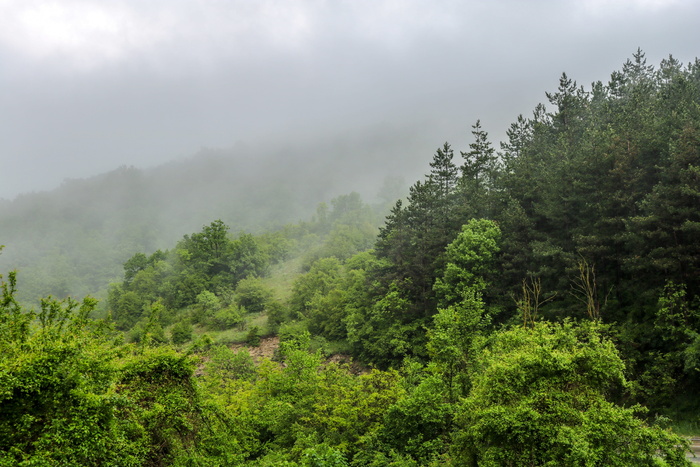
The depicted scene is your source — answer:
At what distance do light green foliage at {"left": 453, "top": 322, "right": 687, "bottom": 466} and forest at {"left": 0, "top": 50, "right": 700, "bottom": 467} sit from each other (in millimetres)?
74

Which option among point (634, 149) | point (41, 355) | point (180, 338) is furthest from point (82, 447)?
point (180, 338)

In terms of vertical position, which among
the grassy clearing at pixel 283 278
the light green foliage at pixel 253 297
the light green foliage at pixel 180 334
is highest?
the grassy clearing at pixel 283 278

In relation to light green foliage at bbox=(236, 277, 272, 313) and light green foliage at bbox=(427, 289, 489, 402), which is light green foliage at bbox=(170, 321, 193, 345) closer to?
light green foliage at bbox=(236, 277, 272, 313)

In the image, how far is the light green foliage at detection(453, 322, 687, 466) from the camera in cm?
1237

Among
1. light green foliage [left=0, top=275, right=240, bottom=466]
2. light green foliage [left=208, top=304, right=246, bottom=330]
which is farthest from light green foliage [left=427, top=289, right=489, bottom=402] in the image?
light green foliage [left=208, top=304, right=246, bottom=330]

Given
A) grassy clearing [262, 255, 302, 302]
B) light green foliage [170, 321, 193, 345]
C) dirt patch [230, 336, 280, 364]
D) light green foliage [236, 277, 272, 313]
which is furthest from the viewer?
grassy clearing [262, 255, 302, 302]

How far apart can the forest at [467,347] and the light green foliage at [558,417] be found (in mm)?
74

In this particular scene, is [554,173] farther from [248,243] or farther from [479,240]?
[248,243]

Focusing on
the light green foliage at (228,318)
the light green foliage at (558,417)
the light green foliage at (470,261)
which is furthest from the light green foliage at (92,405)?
the light green foliage at (228,318)

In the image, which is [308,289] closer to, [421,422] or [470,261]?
[470,261]

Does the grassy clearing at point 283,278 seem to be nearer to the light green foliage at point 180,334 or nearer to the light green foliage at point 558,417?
the light green foliage at point 180,334

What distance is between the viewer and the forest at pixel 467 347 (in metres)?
11.9

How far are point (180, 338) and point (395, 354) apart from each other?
130 ft

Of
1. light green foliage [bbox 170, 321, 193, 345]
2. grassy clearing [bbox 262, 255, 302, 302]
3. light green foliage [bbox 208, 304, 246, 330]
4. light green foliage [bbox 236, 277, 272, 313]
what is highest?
grassy clearing [bbox 262, 255, 302, 302]
